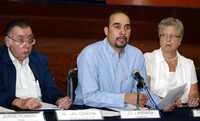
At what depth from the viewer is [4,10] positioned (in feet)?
19.4

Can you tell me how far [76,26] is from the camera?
613 centimetres

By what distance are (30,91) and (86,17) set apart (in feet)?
8.36

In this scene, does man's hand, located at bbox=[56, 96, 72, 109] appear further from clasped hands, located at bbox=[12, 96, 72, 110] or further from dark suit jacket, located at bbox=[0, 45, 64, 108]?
dark suit jacket, located at bbox=[0, 45, 64, 108]

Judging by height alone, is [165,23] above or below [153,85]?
above

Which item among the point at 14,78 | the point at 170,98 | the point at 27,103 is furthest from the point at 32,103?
the point at 170,98

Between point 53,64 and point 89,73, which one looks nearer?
point 89,73

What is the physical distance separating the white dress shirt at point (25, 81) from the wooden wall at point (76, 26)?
2.05 metres

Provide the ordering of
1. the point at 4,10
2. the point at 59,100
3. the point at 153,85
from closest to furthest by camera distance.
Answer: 1. the point at 59,100
2. the point at 153,85
3. the point at 4,10

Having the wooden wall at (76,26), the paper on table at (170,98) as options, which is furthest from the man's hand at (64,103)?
the wooden wall at (76,26)

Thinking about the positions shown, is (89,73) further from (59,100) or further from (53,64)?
(53,64)

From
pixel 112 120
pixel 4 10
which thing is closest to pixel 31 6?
pixel 4 10

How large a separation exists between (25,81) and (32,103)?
19.9 inches

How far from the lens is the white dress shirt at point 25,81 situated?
3674 mm

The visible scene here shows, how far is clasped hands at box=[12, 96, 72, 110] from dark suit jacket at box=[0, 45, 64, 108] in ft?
0.25
